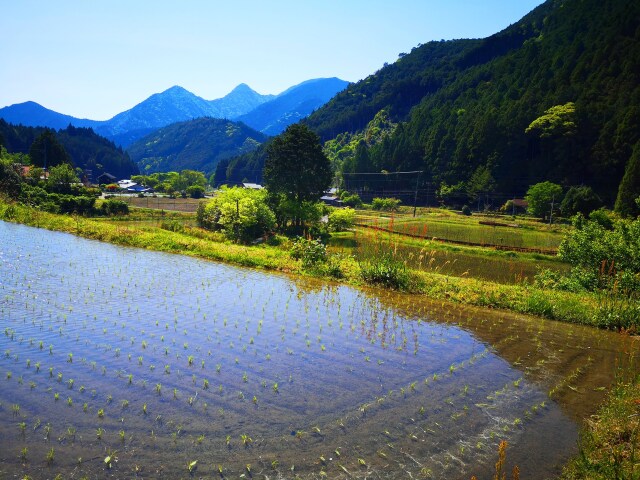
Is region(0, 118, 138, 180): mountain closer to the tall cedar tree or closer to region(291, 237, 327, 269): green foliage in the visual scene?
the tall cedar tree

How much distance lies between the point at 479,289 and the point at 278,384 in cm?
1377

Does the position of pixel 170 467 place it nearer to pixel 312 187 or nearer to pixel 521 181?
pixel 312 187

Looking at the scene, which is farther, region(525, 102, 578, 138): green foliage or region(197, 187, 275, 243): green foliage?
region(525, 102, 578, 138): green foliage

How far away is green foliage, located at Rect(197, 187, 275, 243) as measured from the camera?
38.5m

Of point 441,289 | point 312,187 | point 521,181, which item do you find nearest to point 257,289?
point 441,289

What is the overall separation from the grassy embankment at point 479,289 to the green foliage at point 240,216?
6.16 feet

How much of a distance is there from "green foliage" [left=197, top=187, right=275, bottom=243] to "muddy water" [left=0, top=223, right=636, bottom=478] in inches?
772

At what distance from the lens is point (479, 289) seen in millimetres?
21000

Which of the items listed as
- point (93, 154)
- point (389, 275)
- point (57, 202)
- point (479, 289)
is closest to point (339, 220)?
point (389, 275)

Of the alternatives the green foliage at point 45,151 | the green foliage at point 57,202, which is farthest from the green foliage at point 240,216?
the green foliage at point 45,151

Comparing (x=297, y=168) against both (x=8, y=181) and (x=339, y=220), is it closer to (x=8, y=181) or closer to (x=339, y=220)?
(x=339, y=220)

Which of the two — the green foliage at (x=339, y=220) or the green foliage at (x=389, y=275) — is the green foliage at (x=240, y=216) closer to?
the green foliage at (x=339, y=220)

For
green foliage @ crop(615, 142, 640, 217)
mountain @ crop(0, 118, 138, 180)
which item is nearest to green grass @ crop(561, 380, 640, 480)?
green foliage @ crop(615, 142, 640, 217)

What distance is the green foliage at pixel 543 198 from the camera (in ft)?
228
